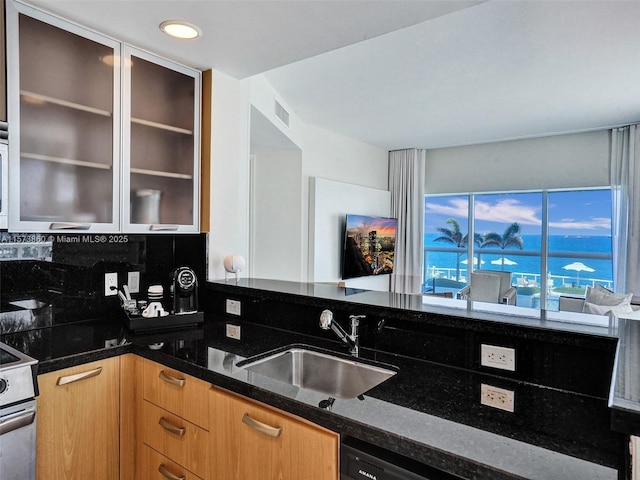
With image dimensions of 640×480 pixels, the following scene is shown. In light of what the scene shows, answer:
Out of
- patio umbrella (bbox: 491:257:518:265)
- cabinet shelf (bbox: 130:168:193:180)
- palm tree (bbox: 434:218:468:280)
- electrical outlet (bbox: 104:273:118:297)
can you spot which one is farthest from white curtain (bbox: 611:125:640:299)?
electrical outlet (bbox: 104:273:118:297)

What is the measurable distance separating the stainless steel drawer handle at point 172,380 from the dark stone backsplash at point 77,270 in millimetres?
798

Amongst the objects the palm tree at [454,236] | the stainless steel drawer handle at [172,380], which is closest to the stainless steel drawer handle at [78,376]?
the stainless steel drawer handle at [172,380]

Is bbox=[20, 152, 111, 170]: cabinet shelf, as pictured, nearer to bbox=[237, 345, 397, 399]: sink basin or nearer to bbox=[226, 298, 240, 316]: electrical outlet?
bbox=[226, 298, 240, 316]: electrical outlet

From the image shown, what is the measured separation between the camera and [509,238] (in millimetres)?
5707

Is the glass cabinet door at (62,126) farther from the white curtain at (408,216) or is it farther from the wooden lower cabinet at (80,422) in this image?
the white curtain at (408,216)

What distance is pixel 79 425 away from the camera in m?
1.57

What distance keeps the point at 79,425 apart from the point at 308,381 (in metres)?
0.92

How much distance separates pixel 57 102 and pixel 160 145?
501mm

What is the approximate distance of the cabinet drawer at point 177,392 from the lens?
57.2 inches

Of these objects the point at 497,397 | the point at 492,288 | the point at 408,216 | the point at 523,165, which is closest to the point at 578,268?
the point at 492,288

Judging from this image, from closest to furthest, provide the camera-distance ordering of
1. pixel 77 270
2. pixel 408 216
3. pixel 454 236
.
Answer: pixel 77 270, pixel 454 236, pixel 408 216

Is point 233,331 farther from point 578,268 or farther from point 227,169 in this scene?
point 578,268

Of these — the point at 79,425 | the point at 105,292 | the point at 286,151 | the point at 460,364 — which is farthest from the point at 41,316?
the point at 286,151

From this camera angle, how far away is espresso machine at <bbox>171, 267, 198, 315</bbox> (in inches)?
82.7
